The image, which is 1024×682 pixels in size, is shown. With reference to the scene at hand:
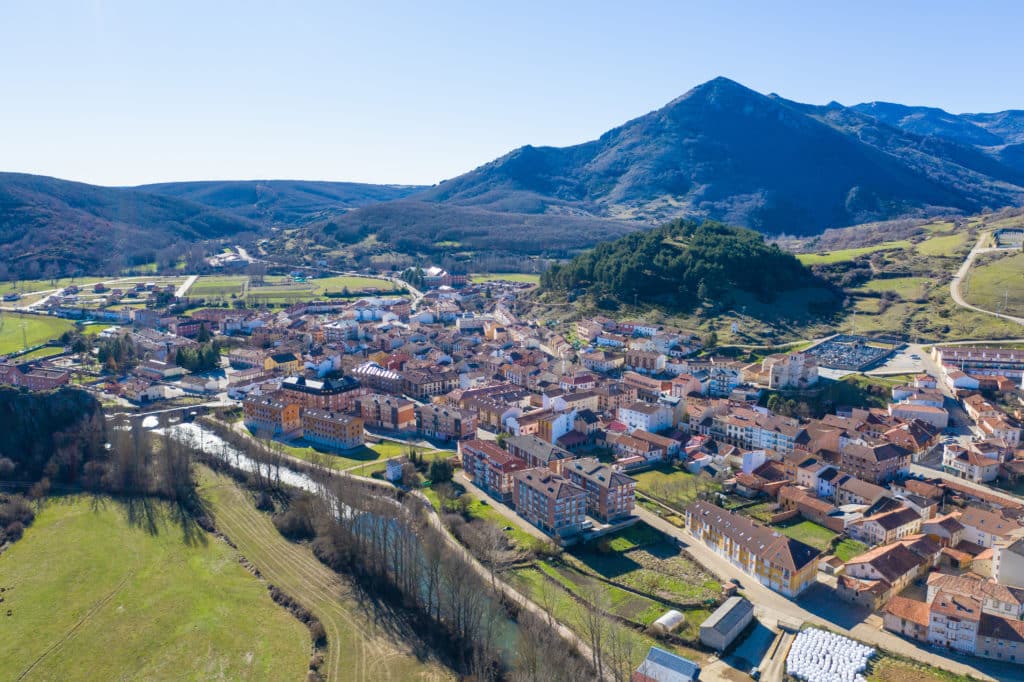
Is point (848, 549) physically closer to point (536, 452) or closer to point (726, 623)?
point (726, 623)

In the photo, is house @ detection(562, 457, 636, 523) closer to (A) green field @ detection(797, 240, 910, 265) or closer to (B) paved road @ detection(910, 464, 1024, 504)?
(B) paved road @ detection(910, 464, 1024, 504)

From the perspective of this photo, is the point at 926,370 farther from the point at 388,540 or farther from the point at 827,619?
the point at 388,540

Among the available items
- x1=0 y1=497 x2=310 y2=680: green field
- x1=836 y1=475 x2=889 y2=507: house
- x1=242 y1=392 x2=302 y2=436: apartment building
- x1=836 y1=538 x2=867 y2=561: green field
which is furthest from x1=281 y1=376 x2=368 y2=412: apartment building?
x1=836 y1=538 x2=867 y2=561: green field

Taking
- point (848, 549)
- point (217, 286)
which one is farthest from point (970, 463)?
point (217, 286)

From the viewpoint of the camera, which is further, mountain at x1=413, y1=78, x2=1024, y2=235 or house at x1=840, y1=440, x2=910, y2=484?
mountain at x1=413, y1=78, x2=1024, y2=235

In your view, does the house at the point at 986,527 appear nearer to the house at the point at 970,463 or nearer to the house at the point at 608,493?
the house at the point at 970,463

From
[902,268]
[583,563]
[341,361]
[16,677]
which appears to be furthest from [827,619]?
[902,268]
